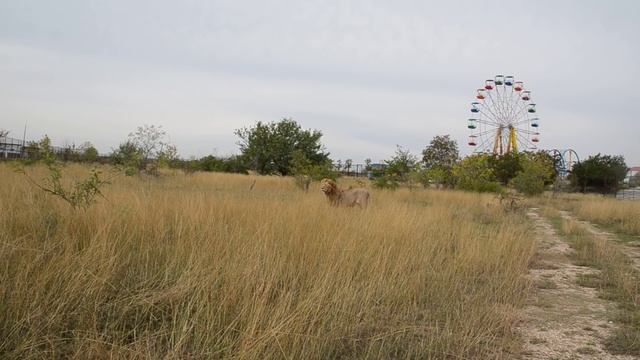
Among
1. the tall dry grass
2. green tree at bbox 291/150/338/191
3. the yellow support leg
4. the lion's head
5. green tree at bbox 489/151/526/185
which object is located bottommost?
the tall dry grass

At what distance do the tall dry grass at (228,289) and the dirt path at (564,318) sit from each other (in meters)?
0.17

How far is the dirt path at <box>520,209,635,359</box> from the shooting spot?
10.0ft

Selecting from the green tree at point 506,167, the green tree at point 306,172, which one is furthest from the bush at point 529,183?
the green tree at point 506,167

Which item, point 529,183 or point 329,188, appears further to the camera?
point 529,183

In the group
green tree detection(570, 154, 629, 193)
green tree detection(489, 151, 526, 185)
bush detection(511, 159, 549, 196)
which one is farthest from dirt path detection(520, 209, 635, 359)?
green tree detection(570, 154, 629, 193)

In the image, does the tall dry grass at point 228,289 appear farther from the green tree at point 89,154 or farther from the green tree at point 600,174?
the green tree at point 600,174

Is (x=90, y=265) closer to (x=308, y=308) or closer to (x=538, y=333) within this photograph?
(x=308, y=308)

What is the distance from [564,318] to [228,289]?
9.36 ft

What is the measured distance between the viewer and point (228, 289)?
2.89 metres

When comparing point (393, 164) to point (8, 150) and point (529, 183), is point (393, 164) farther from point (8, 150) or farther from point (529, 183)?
point (8, 150)

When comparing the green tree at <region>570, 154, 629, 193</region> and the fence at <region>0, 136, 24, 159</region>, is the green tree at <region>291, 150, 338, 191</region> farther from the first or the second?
the green tree at <region>570, 154, 629, 193</region>

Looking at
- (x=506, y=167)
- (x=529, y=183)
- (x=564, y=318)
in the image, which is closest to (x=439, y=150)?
(x=506, y=167)

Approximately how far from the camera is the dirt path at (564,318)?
10.0 ft

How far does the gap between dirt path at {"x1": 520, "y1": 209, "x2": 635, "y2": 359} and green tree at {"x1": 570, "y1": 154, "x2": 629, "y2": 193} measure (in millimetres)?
40068
